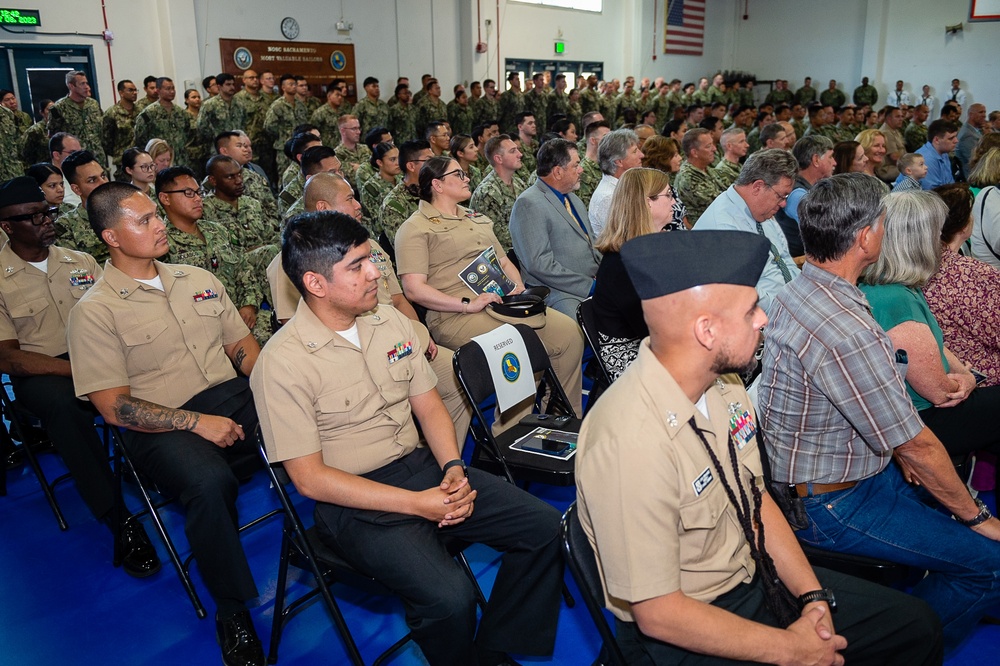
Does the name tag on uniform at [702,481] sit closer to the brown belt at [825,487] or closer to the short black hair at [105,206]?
the brown belt at [825,487]

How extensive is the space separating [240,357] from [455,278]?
1231mm

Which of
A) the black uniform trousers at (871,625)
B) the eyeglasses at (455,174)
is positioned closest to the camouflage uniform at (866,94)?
the eyeglasses at (455,174)

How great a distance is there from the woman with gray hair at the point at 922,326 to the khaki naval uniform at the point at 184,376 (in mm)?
2210

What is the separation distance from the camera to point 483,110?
13086 millimetres

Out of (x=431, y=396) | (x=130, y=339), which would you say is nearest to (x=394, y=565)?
(x=431, y=396)

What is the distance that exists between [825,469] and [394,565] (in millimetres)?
1210

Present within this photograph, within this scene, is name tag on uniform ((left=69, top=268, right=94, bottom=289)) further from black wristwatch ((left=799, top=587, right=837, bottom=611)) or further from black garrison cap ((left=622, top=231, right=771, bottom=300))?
black wristwatch ((left=799, top=587, right=837, bottom=611))

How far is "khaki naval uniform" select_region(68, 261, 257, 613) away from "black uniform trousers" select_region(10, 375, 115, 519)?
491mm

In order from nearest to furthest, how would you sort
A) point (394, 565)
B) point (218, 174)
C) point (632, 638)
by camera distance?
1. point (632, 638)
2. point (394, 565)
3. point (218, 174)

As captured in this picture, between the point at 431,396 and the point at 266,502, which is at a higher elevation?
the point at 431,396

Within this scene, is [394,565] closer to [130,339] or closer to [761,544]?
[761,544]

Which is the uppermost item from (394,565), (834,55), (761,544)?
(834,55)

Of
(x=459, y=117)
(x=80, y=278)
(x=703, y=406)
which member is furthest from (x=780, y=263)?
(x=459, y=117)

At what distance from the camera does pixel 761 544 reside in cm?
168
